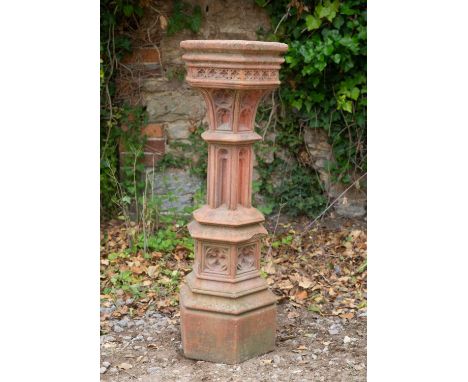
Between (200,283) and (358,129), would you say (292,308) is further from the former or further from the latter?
(358,129)

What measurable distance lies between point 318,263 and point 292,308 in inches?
31.3

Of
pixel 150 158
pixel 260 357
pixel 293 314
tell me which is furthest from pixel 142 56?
pixel 260 357

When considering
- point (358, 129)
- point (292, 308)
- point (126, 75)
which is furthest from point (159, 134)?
point (292, 308)

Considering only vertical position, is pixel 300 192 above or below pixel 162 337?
above

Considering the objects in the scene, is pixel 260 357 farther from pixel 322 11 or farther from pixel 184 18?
pixel 184 18

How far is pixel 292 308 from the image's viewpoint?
399cm

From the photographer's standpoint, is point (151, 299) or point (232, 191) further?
point (151, 299)

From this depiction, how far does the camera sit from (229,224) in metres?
3.16

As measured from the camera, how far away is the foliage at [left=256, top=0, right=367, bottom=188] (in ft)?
16.0

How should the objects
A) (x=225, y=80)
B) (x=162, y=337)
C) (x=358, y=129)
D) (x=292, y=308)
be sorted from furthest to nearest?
(x=358, y=129), (x=292, y=308), (x=162, y=337), (x=225, y=80)

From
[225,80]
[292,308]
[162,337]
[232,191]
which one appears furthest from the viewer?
[292,308]

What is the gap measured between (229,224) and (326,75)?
2.31 m

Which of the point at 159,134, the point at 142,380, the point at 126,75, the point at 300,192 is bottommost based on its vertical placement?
the point at 142,380

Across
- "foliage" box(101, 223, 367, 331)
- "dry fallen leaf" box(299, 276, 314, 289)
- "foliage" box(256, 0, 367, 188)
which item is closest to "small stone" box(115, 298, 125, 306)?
"foliage" box(101, 223, 367, 331)
